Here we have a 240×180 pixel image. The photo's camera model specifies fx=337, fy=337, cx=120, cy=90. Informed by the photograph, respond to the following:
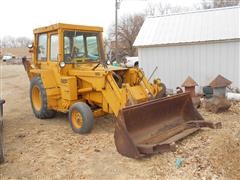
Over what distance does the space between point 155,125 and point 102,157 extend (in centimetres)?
132

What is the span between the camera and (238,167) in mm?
5141

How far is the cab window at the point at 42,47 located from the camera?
8.63 metres

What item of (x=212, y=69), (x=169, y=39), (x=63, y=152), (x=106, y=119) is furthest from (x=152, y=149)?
(x=169, y=39)

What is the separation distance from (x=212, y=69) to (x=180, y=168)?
23.7 feet

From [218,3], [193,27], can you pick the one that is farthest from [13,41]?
[193,27]

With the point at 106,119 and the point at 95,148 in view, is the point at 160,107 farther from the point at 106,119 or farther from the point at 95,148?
the point at 106,119

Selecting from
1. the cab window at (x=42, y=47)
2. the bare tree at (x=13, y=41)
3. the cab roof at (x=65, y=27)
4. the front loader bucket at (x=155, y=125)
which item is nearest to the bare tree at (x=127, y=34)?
the cab window at (x=42, y=47)

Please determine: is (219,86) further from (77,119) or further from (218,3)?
(218,3)

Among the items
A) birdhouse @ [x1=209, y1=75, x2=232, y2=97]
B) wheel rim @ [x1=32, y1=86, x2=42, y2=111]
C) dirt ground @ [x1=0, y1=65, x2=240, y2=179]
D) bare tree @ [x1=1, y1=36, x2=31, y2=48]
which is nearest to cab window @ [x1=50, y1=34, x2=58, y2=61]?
wheel rim @ [x1=32, y1=86, x2=42, y2=111]

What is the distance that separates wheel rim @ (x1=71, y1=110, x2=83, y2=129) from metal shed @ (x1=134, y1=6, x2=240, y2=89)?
6.06 metres

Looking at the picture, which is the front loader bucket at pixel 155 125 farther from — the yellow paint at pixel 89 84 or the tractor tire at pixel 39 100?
the tractor tire at pixel 39 100

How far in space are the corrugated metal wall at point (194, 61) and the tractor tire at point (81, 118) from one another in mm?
6058

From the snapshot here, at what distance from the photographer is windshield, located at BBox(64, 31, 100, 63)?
8.09 m

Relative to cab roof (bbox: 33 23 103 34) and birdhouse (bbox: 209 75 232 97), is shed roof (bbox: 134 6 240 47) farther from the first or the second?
cab roof (bbox: 33 23 103 34)
